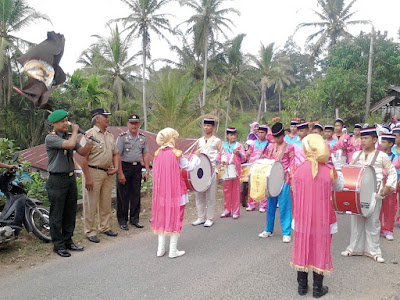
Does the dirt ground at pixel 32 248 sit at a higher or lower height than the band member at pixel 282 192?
lower

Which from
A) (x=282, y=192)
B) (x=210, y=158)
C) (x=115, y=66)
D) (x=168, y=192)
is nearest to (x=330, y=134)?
(x=210, y=158)

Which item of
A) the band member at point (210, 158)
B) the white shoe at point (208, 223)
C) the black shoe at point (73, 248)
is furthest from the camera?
the band member at point (210, 158)

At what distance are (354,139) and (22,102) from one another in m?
21.4

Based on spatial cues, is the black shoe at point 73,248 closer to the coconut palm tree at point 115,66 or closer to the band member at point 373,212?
the band member at point 373,212

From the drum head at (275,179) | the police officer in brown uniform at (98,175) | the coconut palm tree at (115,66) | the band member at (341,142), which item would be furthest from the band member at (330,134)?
the coconut palm tree at (115,66)

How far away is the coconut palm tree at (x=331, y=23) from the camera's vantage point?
109 ft

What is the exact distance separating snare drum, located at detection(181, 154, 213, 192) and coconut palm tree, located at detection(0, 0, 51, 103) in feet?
67.6

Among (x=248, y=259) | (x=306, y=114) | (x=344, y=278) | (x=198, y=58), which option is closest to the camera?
(x=344, y=278)

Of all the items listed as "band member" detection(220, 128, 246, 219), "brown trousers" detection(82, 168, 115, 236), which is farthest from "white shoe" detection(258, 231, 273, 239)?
"brown trousers" detection(82, 168, 115, 236)

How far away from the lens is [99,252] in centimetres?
513

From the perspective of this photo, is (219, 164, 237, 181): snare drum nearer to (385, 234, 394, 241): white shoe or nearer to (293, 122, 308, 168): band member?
(293, 122, 308, 168): band member

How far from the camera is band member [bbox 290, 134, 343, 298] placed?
3.62 m

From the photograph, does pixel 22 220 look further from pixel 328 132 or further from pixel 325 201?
pixel 328 132

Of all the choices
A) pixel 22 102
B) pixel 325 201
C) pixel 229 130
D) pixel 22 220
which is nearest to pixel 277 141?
pixel 229 130
